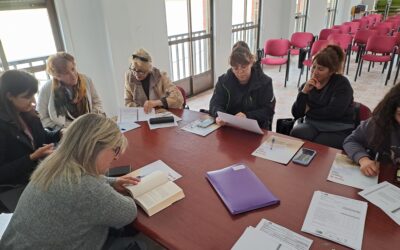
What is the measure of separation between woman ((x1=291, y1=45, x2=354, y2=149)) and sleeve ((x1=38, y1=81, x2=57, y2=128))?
196cm

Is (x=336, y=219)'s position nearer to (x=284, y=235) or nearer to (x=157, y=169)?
(x=284, y=235)

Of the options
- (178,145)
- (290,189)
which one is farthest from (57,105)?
(290,189)

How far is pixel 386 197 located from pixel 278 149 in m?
0.55

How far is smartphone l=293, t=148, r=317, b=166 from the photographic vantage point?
140cm

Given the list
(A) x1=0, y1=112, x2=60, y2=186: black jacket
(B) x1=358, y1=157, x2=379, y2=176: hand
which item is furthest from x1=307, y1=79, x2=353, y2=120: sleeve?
(A) x1=0, y1=112, x2=60, y2=186: black jacket

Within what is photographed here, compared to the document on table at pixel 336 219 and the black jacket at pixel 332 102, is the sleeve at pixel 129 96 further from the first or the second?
the document on table at pixel 336 219

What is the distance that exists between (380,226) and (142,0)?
328 centimetres

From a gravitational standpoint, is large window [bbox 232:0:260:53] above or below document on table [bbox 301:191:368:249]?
above

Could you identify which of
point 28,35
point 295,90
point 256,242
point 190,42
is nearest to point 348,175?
point 256,242

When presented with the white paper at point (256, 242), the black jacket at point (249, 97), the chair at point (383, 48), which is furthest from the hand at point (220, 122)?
the chair at point (383, 48)

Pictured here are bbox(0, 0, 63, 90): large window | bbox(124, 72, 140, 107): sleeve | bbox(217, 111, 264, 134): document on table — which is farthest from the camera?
bbox(0, 0, 63, 90): large window

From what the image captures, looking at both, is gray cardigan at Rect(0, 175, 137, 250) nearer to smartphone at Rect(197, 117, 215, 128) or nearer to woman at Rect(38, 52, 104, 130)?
smartphone at Rect(197, 117, 215, 128)

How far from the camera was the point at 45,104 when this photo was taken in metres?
2.19

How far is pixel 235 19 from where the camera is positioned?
564 centimetres
